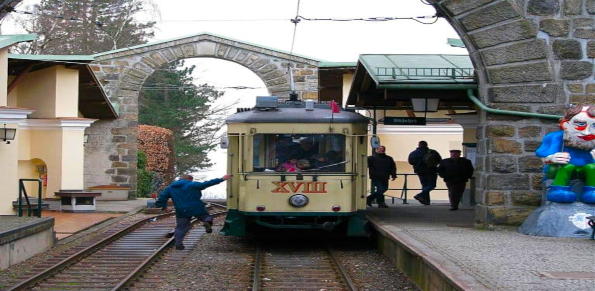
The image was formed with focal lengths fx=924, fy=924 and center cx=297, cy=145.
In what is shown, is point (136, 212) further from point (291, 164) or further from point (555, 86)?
point (555, 86)

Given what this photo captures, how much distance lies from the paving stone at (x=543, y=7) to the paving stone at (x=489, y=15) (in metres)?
0.22

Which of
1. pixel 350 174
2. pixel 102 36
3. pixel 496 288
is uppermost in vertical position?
pixel 102 36

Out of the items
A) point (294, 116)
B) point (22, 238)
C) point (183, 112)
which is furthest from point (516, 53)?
point (183, 112)

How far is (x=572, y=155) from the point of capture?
12.8m

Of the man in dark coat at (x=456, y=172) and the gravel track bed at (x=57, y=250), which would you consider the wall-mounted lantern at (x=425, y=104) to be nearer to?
the man in dark coat at (x=456, y=172)

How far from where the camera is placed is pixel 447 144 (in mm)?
32344

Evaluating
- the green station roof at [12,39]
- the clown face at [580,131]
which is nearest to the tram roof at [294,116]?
the clown face at [580,131]

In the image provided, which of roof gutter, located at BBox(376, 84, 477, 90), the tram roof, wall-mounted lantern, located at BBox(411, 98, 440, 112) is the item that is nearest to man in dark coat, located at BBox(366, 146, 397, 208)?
wall-mounted lantern, located at BBox(411, 98, 440, 112)

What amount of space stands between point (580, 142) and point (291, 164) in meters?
4.27

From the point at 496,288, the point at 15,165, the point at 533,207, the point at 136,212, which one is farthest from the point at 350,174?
the point at 136,212

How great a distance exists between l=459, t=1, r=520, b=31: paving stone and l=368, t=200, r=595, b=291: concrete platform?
3092 mm

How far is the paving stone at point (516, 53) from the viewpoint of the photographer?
45.0 feet

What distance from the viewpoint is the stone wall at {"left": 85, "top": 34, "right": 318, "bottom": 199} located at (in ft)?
95.3

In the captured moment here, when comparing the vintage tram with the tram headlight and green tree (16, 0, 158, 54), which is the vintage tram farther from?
green tree (16, 0, 158, 54)
